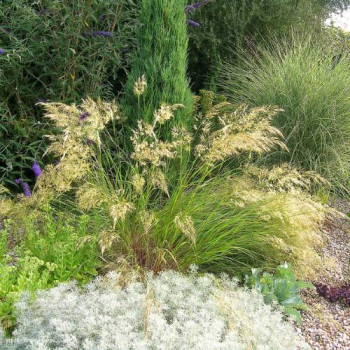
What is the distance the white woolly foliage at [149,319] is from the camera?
2100 mm

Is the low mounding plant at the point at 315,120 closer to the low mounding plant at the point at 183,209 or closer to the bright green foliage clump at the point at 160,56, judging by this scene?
the bright green foliage clump at the point at 160,56

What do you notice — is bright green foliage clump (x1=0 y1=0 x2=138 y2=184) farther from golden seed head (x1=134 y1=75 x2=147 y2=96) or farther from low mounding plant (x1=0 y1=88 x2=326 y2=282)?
low mounding plant (x1=0 y1=88 x2=326 y2=282)

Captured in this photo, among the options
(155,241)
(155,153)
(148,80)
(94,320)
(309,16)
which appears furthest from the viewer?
(309,16)

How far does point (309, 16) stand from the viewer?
8133mm

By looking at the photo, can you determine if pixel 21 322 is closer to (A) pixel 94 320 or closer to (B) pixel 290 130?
(A) pixel 94 320

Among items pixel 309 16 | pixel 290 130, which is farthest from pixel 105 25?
pixel 309 16

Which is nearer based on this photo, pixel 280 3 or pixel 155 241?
pixel 155 241

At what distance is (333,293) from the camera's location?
333 centimetres

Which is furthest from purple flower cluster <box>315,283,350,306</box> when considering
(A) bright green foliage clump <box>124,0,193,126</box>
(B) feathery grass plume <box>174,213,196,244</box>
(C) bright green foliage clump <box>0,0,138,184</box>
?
(C) bright green foliage clump <box>0,0,138,184</box>

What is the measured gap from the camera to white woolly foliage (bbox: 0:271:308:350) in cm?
210

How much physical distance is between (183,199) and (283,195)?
0.65 m

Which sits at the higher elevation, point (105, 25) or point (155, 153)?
point (105, 25)

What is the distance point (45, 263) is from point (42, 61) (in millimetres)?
2339

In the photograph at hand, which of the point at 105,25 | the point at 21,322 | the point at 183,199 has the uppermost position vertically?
the point at 105,25
